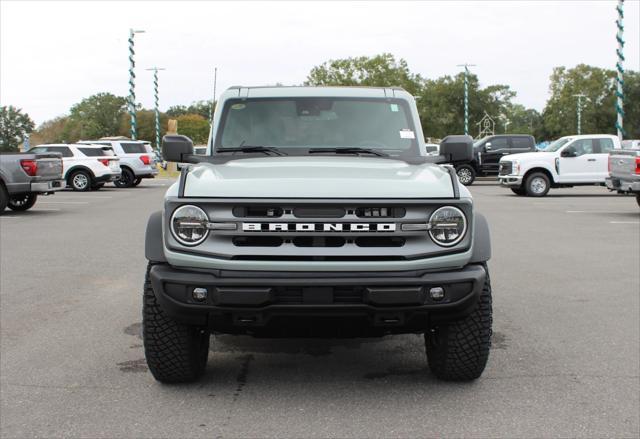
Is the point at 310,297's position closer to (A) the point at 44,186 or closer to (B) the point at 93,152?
(A) the point at 44,186

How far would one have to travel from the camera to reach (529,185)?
25859 millimetres

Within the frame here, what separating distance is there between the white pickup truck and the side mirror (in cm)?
2111

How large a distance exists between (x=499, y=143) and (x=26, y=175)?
2028 cm

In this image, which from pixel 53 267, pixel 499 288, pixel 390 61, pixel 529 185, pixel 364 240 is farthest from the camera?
pixel 390 61

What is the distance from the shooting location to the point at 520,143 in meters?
33.5

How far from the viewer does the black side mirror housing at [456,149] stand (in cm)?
585

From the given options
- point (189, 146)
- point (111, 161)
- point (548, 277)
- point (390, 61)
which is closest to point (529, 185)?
point (111, 161)

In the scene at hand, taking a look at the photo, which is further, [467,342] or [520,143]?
[520,143]

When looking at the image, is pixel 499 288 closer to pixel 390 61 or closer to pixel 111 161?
pixel 111 161

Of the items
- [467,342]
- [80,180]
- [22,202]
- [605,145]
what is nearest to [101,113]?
[80,180]

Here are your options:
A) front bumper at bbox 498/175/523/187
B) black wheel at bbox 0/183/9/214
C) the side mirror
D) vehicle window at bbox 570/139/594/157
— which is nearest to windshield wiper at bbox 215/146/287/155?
the side mirror

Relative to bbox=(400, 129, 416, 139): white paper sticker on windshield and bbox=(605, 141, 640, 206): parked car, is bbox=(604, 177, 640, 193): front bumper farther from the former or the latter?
bbox=(400, 129, 416, 139): white paper sticker on windshield

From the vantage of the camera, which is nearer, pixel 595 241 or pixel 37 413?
pixel 37 413

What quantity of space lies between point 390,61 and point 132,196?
281 feet
